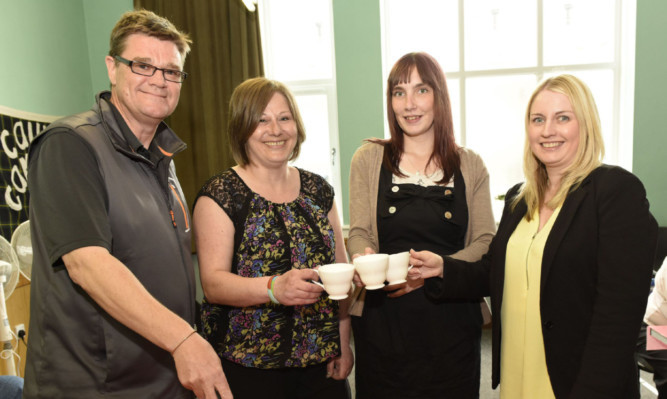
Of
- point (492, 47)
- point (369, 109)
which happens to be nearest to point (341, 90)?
point (369, 109)

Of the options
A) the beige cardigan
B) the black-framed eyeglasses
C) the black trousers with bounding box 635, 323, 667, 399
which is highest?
the black-framed eyeglasses

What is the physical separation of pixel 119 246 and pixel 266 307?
54 centimetres

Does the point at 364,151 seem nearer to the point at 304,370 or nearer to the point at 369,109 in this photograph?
the point at 304,370

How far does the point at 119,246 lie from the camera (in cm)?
115

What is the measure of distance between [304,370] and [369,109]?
2989mm

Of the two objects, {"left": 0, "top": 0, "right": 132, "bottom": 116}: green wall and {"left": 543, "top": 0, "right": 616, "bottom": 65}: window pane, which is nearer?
{"left": 0, "top": 0, "right": 132, "bottom": 116}: green wall

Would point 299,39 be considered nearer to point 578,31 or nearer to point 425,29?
point 425,29

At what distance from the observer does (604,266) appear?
1.22 meters

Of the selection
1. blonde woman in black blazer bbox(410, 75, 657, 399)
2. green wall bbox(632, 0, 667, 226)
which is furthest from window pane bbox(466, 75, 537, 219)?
blonde woman in black blazer bbox(410, 75, 657, 399)

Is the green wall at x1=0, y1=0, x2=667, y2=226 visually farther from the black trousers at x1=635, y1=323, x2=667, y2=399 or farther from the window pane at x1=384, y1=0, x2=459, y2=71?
the black trousers at x1=635, y1=323, x2=667, y2=399

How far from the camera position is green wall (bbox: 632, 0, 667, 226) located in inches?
149

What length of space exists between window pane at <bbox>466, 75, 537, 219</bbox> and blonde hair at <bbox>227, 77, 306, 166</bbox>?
319cm

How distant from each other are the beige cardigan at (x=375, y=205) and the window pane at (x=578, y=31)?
317cm

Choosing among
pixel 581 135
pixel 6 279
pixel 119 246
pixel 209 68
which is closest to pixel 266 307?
pixel 119 246
